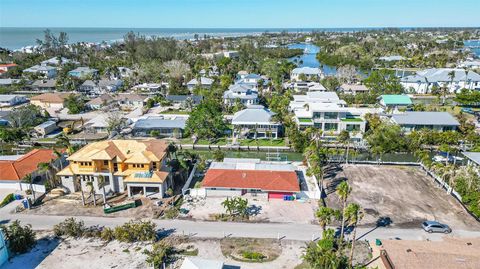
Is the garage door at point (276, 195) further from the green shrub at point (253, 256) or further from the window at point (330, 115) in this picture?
the window at point (330, 115)

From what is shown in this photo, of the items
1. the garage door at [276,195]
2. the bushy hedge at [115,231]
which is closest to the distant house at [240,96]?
the garage door at [276,195]

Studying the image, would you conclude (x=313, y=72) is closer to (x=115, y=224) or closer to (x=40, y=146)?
(x=40, y=146)

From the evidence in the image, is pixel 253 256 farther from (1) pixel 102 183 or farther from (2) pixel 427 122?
(2) pixel 427 122

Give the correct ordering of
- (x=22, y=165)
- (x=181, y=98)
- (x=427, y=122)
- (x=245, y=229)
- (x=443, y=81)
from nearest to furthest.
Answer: (x=245, y=229) < (x=22, y=165) < (x=427, y=122) < (x=181, y=98) < (x=443, y=81)

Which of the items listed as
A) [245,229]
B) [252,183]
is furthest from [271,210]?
[245,229]

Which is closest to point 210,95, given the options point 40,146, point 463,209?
point 40,146

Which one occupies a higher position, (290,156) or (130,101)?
(130,101)
